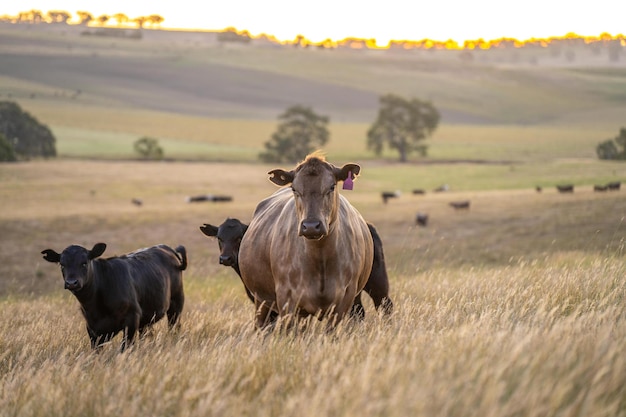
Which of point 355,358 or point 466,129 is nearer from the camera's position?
point 355,358

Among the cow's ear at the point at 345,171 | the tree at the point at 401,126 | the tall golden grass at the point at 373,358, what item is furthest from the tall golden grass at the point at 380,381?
the tree at the point at 401,126

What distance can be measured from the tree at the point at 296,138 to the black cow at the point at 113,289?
77535mm

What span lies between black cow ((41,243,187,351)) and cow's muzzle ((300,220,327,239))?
2.54 m

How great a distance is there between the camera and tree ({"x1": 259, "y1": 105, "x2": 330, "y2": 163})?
9012 centimetres

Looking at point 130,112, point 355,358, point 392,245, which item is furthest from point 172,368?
point 130,112

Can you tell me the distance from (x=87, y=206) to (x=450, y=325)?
4042cm

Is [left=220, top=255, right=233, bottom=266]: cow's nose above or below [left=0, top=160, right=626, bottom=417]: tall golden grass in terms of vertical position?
below

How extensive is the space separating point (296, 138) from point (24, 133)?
1145 inches

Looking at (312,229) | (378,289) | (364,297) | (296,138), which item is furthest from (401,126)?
(312,229)

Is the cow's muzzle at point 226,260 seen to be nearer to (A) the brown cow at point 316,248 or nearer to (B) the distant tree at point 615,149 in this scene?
(A) the brown cow at point 316,248

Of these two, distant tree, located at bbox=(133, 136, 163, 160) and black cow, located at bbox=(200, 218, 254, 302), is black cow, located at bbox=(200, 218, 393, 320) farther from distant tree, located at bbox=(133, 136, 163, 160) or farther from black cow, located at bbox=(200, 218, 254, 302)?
distant tree, located at bbox=(133, 136, 163, 160)

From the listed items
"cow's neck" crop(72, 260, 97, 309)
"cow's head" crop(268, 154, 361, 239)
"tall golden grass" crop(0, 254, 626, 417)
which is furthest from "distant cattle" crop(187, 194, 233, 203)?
"tall golden grass" crop(0, 254, 626, 417)

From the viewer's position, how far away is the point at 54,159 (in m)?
77.2

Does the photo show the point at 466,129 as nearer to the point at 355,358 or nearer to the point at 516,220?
the point at 516,220
